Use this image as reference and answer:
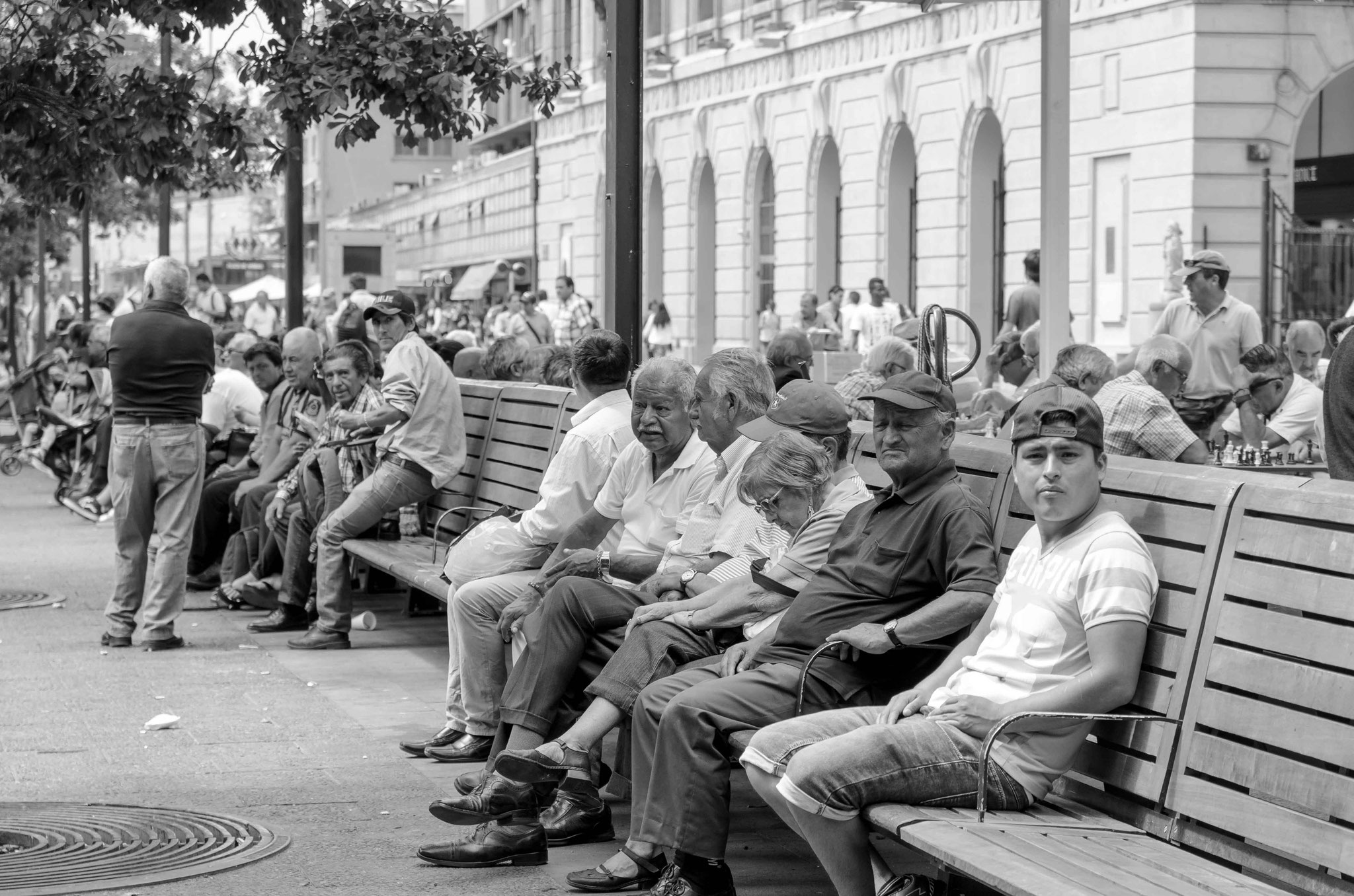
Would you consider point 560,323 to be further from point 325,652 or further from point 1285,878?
point 1285,878

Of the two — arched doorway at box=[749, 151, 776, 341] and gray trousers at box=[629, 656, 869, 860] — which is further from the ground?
arched doorway at box=[749, 151, 776, 341]

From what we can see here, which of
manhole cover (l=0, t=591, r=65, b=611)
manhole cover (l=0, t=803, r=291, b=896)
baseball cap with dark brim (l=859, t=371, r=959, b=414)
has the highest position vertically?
baseball cap with dark brim (l=859, t=371, r=959, b=414)

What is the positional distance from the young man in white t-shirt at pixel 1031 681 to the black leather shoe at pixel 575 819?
1.40m

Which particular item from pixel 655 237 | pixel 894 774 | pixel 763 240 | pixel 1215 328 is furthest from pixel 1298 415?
pixel 655 237

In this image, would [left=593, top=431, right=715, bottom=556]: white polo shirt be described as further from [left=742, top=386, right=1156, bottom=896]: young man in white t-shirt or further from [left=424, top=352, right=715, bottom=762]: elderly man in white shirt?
[left=742, top=386, right=1156, bottom=896]: young man in white t-shirt

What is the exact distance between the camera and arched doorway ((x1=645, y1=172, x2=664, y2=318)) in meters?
45.2

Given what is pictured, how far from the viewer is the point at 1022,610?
15.0 ft

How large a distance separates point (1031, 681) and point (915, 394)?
1.03m

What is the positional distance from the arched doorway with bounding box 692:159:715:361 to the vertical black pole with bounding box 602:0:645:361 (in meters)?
34.0

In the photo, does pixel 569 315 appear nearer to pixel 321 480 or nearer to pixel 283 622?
pixel 321 480

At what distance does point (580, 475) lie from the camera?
721 centimetres

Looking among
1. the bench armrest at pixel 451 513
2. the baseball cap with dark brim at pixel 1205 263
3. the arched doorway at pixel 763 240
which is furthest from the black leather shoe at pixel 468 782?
the arched doorway at pixel 763 240

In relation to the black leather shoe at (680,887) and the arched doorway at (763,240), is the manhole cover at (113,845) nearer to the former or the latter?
the black leather shoe at (680,887)

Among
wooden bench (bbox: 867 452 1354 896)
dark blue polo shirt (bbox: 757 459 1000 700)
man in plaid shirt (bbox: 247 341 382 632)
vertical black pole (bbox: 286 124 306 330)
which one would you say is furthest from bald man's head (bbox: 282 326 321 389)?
wooden bench (bbox: 867 452 1354 896)
